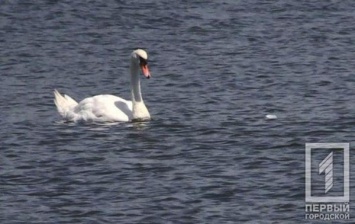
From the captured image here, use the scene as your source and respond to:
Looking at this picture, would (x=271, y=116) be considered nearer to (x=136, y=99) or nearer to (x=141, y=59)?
(x=136, y=99)

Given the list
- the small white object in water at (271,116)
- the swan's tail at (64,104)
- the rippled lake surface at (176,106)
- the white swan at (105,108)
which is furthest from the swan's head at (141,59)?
the small white object in water at (271,116)

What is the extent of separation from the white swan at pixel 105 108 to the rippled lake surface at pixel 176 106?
19cm

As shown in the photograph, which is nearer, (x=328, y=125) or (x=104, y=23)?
(x=328, y=125)

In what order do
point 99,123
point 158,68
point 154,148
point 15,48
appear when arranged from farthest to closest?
point 15,48
point 158,68
point 99,123
point 154,148

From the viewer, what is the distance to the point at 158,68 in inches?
1005

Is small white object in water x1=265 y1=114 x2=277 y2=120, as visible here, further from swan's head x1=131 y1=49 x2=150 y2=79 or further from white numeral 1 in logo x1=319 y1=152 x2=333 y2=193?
white numeral 1 in logo x1=319 y1=152 x2=333 y2=193

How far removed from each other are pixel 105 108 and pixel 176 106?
141cm

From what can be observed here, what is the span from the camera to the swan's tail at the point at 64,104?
2150 cm

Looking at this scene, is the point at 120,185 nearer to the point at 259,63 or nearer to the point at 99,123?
the point at 99,123

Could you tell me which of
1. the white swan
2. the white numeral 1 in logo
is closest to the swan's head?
the white swan

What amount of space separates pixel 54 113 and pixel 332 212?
7.39 m

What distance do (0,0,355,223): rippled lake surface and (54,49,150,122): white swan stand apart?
189mm

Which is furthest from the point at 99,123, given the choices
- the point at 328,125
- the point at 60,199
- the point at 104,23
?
the point at 104,23

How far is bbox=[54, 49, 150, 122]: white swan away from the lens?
837 inches
